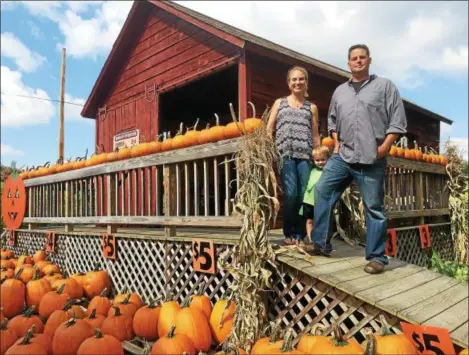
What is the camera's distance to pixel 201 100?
1112cm

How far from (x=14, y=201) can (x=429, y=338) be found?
9.50 metres

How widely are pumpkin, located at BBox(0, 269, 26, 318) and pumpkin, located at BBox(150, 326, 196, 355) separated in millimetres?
3004

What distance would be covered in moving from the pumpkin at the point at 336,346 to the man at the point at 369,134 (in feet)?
3.05

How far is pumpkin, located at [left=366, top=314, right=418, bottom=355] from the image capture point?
2.33 metres

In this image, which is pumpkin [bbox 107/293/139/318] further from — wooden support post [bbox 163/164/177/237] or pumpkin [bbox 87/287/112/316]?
wooden support post [bbox 163/164/177/237]

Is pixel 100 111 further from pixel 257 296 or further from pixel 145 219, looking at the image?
pixel 257 296

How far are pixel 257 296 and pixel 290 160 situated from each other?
1.34 metres

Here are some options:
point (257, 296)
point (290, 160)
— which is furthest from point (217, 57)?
point (257, 296)

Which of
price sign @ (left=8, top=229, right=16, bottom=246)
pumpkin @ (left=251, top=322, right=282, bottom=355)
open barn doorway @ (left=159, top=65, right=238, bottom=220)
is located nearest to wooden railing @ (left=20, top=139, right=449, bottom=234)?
open barn doorway @ (left=159, top=65, right=238, bottom=220)

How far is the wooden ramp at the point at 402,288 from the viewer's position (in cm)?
258

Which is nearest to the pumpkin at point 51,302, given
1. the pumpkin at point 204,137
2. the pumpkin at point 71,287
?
the pumpkin at point 71,287

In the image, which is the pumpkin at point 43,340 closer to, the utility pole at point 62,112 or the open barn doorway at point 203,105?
the open barn doorway at point 203,105

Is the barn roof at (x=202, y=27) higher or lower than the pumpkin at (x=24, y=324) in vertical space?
higher

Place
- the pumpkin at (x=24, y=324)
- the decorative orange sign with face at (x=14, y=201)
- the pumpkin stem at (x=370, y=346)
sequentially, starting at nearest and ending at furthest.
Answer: the pumpkin stem at (x=370, y=346) → the pumpkin at (x=24, y=324) → the decorative orange sign with face at (x=14, y=201)
